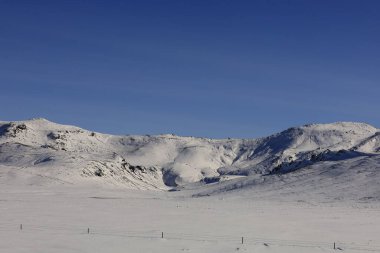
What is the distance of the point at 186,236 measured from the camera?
47938 mm

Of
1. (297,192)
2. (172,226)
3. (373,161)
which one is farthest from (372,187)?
(172,226)

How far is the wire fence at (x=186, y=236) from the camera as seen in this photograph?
4334 cm

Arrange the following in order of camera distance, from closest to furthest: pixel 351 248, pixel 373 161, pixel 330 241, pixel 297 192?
1. pixel 351 248
2. pixel 330 241
3. pixel 297 192
4. pixel 373 161

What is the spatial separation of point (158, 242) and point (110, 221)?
1966 centimetres

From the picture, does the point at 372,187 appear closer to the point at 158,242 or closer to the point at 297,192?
the point at 297,192

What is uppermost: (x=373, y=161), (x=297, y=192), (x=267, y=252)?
(x=373, y=161)

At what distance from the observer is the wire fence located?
142ft

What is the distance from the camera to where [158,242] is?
43656 millimetres

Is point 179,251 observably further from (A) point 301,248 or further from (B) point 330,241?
(B) point 330,241

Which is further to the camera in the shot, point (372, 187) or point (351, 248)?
point (372, 187)

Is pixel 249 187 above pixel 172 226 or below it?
above

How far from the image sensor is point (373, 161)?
164 meters

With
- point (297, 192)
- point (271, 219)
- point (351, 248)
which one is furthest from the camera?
point (297, 192)

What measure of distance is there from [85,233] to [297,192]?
98918 millimetres
